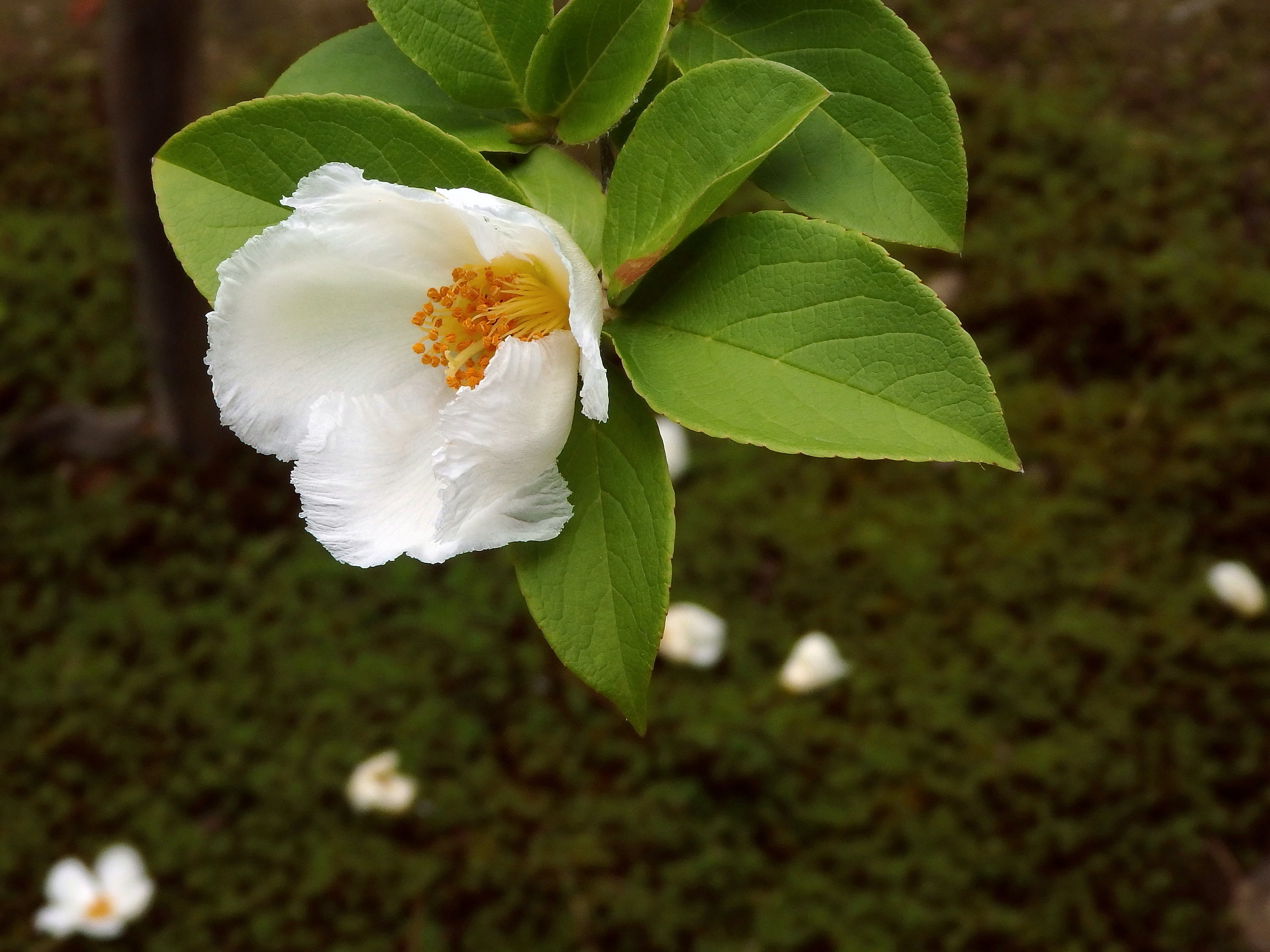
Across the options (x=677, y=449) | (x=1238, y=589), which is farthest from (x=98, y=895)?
(x=1238, y=589)

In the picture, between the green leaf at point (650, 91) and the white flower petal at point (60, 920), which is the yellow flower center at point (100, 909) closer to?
the white flower petal at point (60, 920)

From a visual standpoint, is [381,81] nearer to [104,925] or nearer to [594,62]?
[594,62]

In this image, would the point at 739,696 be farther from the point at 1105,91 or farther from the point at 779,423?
the point at 1105,91

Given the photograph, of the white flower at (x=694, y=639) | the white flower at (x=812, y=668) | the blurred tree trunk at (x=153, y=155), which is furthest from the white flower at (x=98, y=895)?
the white flower at (x=812, y=668)

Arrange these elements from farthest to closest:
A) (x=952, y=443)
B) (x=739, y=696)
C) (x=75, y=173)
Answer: (x=75, y=173), (x=739, y=696), (x=952, y=443)

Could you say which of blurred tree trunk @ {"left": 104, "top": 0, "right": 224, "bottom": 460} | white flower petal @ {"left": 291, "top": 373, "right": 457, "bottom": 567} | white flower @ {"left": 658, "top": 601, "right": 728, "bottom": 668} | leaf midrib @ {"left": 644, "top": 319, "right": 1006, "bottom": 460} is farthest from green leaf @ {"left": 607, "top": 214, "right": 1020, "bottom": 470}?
white flower @ {"left": 658, "top": 601, "right": 728, "bottom": 668}

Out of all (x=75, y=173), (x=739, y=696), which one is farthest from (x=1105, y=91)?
(x=75, y=173)
